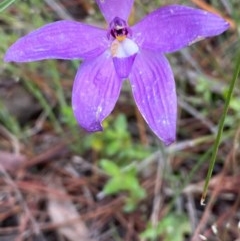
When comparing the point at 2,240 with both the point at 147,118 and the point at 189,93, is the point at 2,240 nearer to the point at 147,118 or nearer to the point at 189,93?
the point at 189,93

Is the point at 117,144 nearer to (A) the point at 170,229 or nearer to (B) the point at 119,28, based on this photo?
(A) the point at 170,229

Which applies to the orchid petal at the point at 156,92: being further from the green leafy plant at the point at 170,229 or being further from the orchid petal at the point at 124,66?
the green leafy plant at the point at 170,229

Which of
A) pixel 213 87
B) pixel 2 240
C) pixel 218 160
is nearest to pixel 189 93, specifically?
pixel 213 87

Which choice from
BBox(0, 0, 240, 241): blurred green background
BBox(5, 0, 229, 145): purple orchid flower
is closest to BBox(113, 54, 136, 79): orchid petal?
BBox(5, 0, 229, 145): purple orchid flower

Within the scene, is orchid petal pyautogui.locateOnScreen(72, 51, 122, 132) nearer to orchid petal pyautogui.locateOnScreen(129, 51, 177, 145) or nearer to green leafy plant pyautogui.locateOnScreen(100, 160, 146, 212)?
orchid petal pyautogui.locateOnScreen(129, 51, 177, 145)

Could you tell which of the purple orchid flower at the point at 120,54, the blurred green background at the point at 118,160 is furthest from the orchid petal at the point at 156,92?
the blurred green background at the point at 118,160

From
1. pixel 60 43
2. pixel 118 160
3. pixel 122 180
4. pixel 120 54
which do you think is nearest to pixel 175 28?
pixel 120 54
